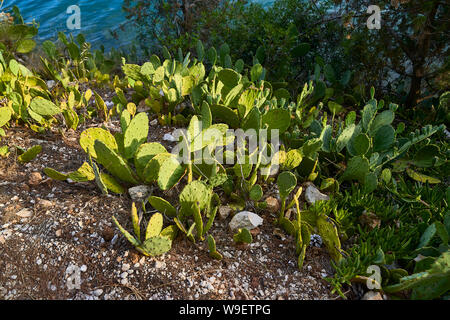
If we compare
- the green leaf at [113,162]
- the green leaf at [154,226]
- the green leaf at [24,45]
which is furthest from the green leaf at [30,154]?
the green leaf at [24,45]

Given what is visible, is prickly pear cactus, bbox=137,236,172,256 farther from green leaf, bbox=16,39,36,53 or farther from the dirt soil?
green leaf, bbox=16,39,36,53

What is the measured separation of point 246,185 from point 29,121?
5.26 feet

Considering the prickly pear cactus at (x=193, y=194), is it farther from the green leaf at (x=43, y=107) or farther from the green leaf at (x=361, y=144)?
the green leaf at (x=43, y=107)

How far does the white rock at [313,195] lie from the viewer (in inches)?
73.9

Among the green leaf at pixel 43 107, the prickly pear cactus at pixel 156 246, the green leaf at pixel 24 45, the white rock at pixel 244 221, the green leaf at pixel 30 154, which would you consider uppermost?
the green leaf at pixel 24 45

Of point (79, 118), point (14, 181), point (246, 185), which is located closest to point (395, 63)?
point (246, 185)

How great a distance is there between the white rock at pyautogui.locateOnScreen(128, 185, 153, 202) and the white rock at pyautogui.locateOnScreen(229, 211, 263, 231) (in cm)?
47

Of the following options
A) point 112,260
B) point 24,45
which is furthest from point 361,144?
point 24,45

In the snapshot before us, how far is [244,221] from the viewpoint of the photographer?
1694mm

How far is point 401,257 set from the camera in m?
1.55

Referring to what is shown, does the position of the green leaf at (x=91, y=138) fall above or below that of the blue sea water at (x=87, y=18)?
below

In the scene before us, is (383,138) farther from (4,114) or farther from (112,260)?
(4,114)

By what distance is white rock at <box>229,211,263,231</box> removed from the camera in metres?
1.69

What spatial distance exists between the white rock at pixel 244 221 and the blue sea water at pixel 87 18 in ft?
12.6
